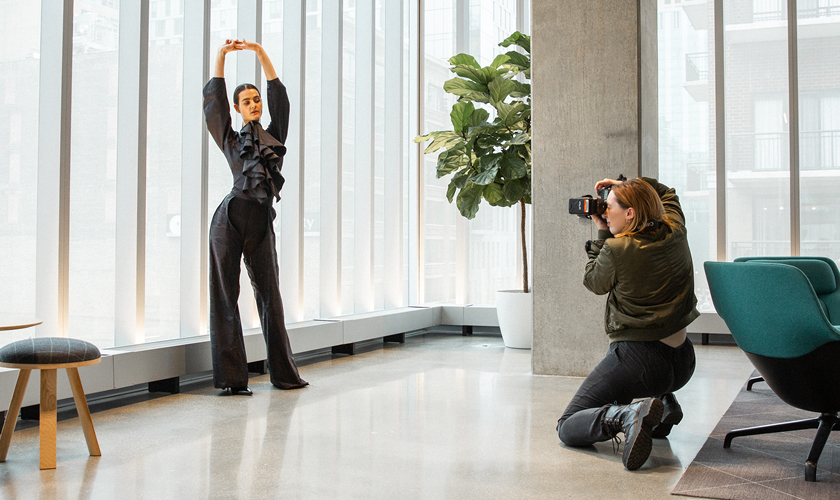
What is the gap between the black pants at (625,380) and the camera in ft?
8.73

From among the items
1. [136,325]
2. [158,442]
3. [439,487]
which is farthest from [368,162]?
[439,487]

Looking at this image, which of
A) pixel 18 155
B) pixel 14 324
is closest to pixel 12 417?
pixel 14 324

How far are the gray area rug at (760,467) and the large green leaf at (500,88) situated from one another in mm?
2949

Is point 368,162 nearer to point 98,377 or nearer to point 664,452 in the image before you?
point 98,377

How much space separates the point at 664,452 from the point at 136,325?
2.94 m

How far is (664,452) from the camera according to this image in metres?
2.72

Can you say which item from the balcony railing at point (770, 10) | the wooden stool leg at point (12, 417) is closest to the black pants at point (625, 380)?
the wooden stool leg at point (12, 417)

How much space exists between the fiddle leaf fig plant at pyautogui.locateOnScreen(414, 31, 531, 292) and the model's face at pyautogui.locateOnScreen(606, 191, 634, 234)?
8.31ft

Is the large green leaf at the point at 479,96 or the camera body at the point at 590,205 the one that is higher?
the large green leaf at the point at 479,96

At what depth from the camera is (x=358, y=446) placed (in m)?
2.83

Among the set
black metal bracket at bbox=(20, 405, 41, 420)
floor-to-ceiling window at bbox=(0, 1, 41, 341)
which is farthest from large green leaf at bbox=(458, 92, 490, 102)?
black metal bracket at bbox=(20, 405, 41, 420)

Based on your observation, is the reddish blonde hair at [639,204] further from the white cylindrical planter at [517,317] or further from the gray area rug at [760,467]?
the white cylindrical planter at [517,317]

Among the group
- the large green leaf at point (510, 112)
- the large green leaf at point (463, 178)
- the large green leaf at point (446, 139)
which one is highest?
the large green leaf at point (510, 112)

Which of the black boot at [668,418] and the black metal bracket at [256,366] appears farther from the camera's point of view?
the black metal bracket at [256,366]
